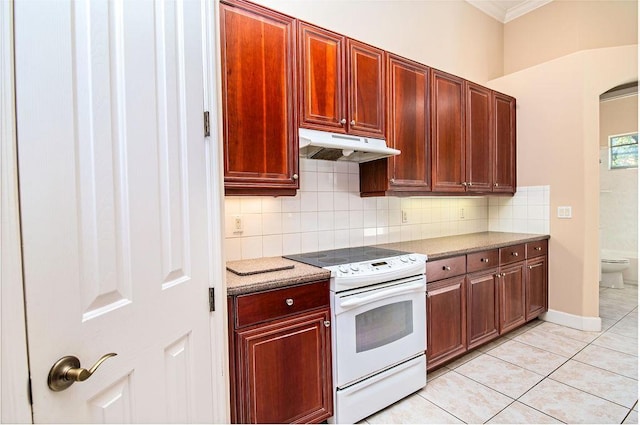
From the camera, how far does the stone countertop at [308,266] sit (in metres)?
1.51

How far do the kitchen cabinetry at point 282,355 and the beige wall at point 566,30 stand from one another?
3.74m

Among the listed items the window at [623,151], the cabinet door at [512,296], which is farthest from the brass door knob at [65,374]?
the window at [623,151]

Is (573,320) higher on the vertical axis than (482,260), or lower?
lower

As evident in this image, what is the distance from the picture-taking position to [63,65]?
648mm

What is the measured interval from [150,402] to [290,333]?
0.79 metres

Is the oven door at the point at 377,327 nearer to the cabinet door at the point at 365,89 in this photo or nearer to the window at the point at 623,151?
the cabinet door at the point at 365,89

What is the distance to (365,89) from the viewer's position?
7.13ft

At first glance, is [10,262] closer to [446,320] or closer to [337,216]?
[337,216]

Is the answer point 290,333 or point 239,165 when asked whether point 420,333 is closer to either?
point 290,333

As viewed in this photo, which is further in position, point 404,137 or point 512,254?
point 512,254

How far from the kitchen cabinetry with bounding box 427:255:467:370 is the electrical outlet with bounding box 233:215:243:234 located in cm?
131

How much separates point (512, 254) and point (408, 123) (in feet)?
5.15

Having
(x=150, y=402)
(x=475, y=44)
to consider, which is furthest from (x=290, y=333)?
(x=475, y=44)

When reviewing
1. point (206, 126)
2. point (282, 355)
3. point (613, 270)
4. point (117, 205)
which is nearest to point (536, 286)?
point (613, 270)
